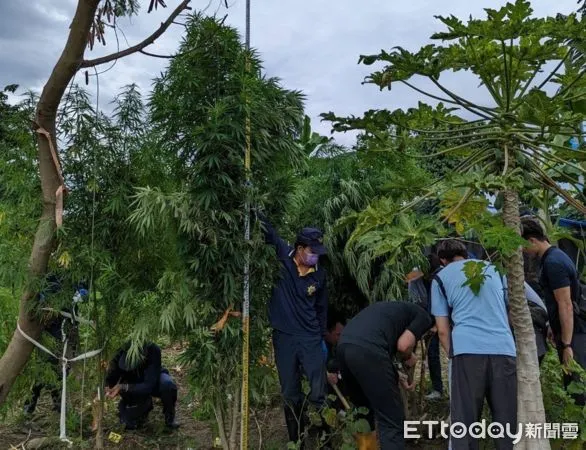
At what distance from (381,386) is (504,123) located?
6.01ft

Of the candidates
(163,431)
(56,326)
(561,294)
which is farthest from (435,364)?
(56,326)

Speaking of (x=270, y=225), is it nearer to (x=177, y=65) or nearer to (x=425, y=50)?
(x=177, y=65)

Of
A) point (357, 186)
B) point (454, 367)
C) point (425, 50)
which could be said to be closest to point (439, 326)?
point (454, 367)

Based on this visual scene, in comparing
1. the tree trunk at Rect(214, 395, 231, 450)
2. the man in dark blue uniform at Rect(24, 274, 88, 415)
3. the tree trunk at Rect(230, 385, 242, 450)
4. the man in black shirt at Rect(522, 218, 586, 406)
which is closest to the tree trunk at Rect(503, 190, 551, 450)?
the man in black shirt at Rect(522, 218, 586, 406)

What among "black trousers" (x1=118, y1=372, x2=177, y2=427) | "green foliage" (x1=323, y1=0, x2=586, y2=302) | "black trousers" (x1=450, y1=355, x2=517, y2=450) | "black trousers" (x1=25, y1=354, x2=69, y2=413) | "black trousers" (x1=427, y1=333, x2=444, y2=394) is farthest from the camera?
"black trousers" (x1=427, y1=333, x2=444, y2=394)

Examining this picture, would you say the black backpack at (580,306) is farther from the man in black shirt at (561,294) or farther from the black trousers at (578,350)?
the black trousers at (578,350)

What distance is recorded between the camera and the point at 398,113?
2.33 metres

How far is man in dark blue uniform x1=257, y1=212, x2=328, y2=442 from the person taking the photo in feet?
12.5

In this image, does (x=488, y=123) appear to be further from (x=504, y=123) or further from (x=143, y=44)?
(x=143, y=44)

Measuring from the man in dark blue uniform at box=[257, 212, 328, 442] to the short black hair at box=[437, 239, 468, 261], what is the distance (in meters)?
0.84

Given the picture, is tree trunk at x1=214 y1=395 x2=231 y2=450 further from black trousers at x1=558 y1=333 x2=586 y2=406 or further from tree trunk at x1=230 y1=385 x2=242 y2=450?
black trousers at x1=558 y1=333 x2=586 y2=406

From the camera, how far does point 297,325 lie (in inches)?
151

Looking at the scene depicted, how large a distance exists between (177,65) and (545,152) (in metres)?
2.39

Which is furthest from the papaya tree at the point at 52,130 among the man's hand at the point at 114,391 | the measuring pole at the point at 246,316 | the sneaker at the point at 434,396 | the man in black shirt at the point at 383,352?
the sneaker at the point at 434,396
